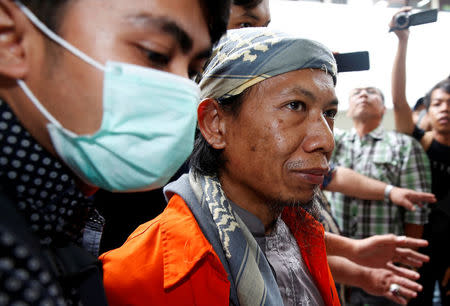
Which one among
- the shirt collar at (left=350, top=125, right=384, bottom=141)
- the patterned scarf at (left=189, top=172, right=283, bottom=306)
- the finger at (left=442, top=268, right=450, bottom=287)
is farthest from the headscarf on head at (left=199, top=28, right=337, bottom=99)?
the finger at (left=442, top=268, right=450, bottom=287)

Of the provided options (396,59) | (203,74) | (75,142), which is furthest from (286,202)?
(396,59)

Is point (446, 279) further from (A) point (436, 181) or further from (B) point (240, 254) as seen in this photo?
(B) point (240, 254)

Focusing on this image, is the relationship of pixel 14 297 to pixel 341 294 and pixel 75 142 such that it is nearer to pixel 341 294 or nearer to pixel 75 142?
pixel 75 142

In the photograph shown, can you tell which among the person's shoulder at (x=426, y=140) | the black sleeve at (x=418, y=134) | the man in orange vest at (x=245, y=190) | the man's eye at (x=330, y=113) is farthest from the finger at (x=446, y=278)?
the man's eye at (x=330, y=113)

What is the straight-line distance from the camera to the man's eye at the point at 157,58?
25.5 inches

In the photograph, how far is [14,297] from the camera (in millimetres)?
427

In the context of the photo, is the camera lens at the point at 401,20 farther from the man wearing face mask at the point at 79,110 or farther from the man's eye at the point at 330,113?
the man wearing face mask at the point at 79,110

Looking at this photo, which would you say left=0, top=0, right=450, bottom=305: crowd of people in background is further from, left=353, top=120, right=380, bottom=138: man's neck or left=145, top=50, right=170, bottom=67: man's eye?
left=353, top=120, right=380, bottom=138: man's neck

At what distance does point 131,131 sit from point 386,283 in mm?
1768

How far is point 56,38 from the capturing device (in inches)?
23.1

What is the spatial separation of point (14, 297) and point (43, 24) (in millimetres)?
490

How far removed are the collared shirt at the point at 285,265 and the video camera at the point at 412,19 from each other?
2012 millimetres

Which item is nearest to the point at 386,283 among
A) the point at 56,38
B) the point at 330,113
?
the point at 330,113

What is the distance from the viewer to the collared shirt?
3.79ft
